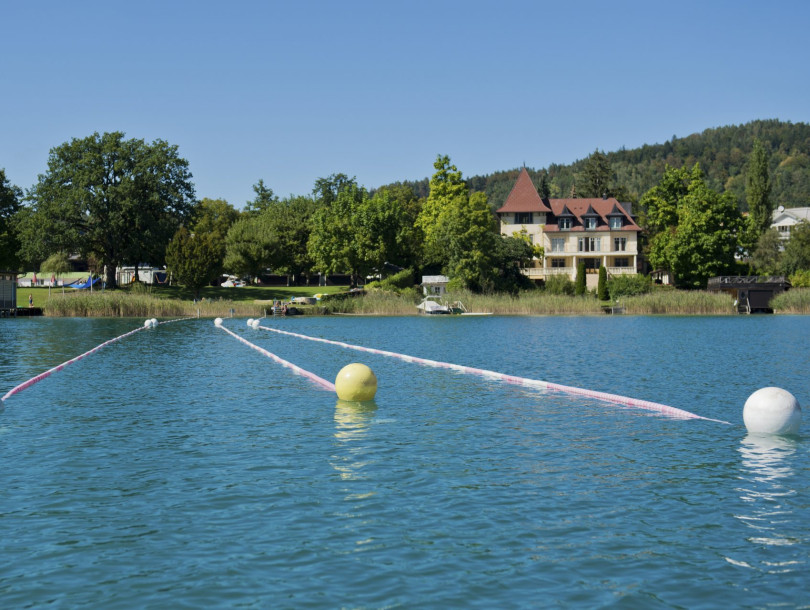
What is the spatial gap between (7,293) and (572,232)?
233 ft

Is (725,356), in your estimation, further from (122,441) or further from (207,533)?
(207,533)

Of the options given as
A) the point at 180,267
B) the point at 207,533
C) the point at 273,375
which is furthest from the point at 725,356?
the point at 180,267

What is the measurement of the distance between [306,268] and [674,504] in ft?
→ 387

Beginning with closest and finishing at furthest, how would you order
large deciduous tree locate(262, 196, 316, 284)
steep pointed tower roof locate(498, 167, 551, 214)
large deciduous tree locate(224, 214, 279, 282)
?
large deciduous tree locate(224, 214, 279, 282), steep pointed tower roof locate(498, 167, 551, 214), large deciduous tree locate(262, 196, 316, 284)

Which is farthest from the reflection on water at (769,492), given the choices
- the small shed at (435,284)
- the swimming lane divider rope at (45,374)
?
the small shed at (435,284)

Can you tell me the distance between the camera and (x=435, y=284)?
10100cm

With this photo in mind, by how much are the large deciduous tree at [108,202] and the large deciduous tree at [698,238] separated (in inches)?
2420

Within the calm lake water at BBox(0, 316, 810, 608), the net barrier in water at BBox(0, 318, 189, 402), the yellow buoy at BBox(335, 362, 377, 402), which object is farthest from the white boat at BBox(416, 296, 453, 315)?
the yellow buoy at BBox(335, 362, 377, 402)

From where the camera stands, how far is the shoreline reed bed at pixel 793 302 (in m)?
78.6

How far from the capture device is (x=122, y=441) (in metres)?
16.4

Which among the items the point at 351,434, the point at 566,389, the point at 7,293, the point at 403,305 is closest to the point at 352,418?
the point at 351,434

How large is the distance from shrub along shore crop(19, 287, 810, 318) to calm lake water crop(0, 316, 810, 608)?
48.8 m

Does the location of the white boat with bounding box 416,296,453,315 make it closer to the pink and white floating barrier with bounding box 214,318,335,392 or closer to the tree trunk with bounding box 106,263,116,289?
the tree trunk with bounding box 106,263,116,289

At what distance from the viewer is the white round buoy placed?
16.4 meters
